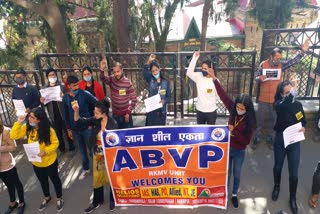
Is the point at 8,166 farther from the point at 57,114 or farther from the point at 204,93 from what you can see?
the point at 204,93

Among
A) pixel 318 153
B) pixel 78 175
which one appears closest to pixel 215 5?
pixel 318 153

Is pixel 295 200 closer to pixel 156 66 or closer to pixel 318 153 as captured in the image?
pixel 318 153

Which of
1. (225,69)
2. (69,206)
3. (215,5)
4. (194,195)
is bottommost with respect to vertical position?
(69,206)

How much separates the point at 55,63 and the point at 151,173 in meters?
3.46

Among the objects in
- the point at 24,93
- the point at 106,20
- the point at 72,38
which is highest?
the point at 106,20

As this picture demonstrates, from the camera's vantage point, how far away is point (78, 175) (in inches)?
201

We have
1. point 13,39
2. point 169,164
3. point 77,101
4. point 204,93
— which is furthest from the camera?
point 13,39

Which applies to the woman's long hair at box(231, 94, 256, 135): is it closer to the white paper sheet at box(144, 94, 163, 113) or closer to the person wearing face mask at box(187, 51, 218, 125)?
the person wearing face mask at box(187, 51, 218, 125)

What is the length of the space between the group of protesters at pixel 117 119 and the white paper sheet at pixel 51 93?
0.09 meters

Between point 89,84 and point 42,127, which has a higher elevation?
point 89,84

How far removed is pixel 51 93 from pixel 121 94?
1356 mm

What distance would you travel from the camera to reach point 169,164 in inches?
152

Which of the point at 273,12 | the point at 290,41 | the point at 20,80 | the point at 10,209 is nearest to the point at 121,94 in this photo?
the point at 20,80

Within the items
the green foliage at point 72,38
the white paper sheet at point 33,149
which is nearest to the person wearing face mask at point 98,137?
the white paper sheet at point 33,149
